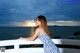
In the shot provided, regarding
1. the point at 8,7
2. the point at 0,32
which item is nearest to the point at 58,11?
the point at 8,7

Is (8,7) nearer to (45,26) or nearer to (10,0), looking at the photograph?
(10,0)

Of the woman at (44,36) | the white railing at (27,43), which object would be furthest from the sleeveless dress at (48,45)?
the white railing at (27,43)

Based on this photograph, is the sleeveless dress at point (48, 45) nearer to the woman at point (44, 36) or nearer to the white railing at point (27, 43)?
the woman at point (44, 36)

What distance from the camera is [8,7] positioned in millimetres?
19016

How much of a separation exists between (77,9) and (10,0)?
626 cm

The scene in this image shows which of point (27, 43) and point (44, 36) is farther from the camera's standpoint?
point (27, 43)

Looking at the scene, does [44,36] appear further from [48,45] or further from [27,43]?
[27,43]

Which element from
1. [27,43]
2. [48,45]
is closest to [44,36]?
[48,45]

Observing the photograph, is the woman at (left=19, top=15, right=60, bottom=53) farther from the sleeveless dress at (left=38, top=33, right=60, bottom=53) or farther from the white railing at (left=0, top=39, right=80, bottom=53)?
the white railing at (left=0, top=39, right=80, bottom=53)

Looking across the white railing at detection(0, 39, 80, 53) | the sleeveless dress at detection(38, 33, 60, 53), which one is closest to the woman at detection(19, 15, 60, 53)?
the sleeveless dress at detection(38, 33, 60, 53)

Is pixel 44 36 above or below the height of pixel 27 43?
above

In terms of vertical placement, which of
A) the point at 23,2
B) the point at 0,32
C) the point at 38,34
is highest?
the point at 23,2

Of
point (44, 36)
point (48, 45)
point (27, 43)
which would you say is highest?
point (44, 36)

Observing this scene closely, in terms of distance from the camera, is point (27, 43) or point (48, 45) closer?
point (48, 45)
